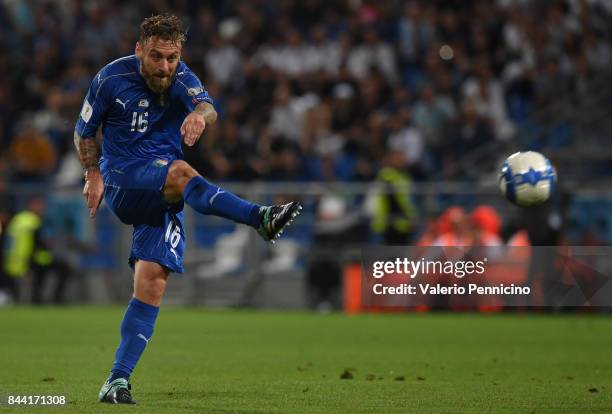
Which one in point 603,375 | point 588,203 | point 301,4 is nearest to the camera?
point 603,375

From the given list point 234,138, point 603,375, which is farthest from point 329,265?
point 603,375

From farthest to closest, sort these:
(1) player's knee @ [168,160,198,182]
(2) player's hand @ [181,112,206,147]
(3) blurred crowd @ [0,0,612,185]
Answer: (3) blurred crowd @ [0,0,612,185]
(1) player's knee @ [168,160,198,182]
(2) player's hand @ [181,112,206,147]

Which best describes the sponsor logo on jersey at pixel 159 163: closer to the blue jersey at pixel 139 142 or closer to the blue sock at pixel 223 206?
the blue jersey at pixel 139 142

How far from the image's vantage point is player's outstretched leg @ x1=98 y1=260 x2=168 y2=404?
Answer: 719 cm

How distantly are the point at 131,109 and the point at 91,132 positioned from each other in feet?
0.93

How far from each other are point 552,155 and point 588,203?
5.72ft

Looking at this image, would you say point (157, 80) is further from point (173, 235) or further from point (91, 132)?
point (173, 235)

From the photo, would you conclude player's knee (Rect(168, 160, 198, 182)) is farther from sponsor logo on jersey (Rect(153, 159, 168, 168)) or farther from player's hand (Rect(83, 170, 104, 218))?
player's hand (Rect(83, 170, 104, 218))

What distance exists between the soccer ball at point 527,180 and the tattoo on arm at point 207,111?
3.00 m

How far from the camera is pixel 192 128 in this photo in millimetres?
6746

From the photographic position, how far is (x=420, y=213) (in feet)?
63.9

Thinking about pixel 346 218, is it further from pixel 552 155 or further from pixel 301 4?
pixel 301 4

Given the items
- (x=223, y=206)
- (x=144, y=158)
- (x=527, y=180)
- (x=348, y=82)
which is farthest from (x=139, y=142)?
(x=348, y=82)

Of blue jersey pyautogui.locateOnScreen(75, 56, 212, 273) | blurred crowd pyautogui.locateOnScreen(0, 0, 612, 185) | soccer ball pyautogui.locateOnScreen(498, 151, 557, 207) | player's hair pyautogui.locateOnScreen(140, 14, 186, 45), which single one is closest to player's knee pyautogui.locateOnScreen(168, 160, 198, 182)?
blue jersey pyautogui.locateOnScreen(75, 56, 212, 273)
